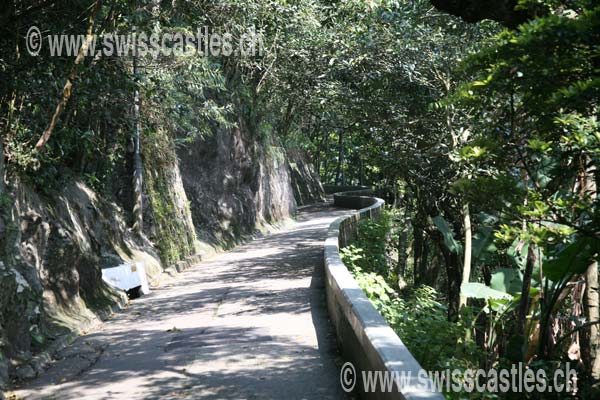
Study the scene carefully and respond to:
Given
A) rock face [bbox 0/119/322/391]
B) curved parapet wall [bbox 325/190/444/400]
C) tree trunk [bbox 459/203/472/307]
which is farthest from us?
tree trunk [bbox 459/203/472/307]

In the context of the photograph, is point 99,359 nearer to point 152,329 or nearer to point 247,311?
point 152,329

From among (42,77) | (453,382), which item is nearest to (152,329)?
(42,77)

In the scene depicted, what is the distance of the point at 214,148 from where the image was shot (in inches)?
1005

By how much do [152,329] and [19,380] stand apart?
312cm

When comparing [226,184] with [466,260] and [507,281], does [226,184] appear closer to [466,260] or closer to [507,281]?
[466,260]

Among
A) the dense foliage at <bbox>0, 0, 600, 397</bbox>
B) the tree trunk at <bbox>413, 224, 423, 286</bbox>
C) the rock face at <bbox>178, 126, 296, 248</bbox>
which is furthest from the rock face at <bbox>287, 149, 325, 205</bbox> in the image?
the dense foliage at <bbox>0, 0, 600, 397</bbox>

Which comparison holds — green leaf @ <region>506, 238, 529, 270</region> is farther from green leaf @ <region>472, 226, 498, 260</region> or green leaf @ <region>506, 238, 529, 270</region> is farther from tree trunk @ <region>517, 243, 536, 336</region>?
green leaf @ <region>472, 226, 498, 260</region>

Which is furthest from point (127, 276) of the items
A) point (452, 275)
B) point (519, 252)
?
point (452, 275)

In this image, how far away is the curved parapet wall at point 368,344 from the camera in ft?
15.0

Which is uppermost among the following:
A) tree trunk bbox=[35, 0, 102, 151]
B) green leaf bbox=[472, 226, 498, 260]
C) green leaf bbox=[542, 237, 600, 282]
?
tree trunk bbox=[35, 0, 102, 151]

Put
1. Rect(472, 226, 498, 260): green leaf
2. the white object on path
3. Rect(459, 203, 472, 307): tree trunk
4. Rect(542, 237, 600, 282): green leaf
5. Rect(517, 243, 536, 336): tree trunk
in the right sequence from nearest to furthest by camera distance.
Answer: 1. Rect(542, 237, 600, 282): green leaf
2. Rect(517, 243, 536, 336): tree trunk
3. the white object on path
4. Rect(459, 203, 472, 307): tree trunk
5. Rect(472, 226, 498, 260): green leaf

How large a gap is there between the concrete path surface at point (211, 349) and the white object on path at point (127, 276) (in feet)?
1.30

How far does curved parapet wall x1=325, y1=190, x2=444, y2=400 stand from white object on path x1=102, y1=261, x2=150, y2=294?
4.64 metres

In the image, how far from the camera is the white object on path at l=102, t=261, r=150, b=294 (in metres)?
13.4
